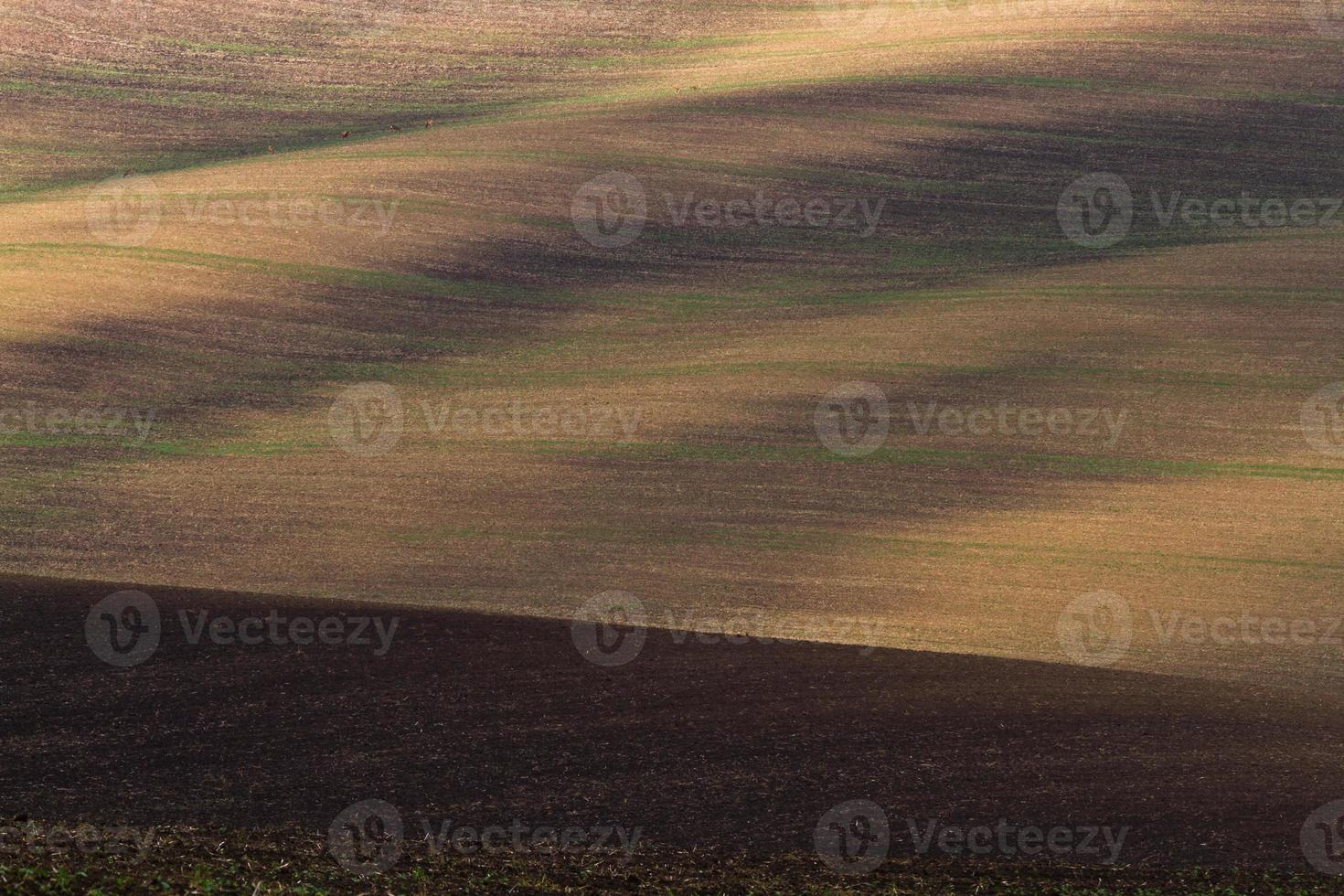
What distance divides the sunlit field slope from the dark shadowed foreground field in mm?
1365

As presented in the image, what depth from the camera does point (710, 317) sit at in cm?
2834

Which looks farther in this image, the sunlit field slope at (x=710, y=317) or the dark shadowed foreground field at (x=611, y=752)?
the sunlit field slope at (x=710, y=317)

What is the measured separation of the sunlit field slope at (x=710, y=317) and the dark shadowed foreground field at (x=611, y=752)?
1365mm

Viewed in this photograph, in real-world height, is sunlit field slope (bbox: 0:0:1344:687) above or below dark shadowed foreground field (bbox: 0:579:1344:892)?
above

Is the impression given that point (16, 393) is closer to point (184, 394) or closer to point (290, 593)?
point (184, 394)

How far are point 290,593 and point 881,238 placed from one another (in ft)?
56.2

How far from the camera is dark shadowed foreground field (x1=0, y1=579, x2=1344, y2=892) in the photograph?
12.7 metres

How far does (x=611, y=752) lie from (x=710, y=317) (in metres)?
15.0

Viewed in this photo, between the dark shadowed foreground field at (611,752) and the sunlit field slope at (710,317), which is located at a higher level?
the sunlit field slope at (710,317)

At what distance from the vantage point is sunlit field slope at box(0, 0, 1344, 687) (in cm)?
2014

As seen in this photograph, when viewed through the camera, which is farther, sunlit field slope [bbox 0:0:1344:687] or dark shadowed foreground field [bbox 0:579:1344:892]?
sunlit field slope [bbox 0:0:1344:687]

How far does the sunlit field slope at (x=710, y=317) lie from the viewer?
20.1 meters

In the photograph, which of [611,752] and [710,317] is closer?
[611,752]

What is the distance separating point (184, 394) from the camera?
82.0ft
